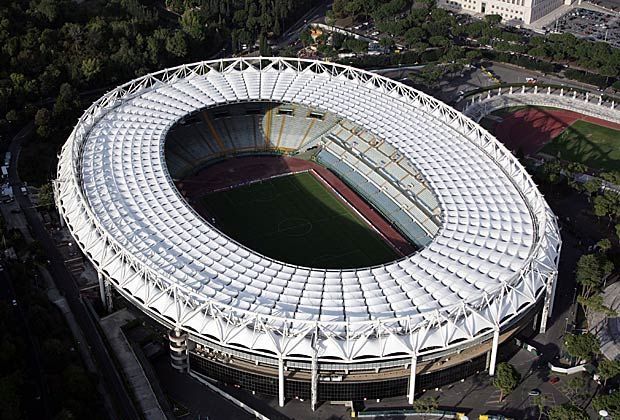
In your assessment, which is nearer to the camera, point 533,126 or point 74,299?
point 74,299

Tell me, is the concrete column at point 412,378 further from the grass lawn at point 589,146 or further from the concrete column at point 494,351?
the grass lawn at point 589,146

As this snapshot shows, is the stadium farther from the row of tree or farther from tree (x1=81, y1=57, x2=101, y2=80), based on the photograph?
the row of tree

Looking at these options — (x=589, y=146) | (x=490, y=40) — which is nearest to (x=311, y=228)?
(x=589, y=146)

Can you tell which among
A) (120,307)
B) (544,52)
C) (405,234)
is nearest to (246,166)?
(405,234)

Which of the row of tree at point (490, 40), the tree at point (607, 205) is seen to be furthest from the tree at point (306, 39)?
the tree at point (607, 205)

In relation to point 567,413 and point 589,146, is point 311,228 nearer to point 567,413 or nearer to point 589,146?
point 567,413

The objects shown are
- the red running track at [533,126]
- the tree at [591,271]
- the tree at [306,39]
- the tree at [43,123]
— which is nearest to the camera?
the tree at [591,271]
